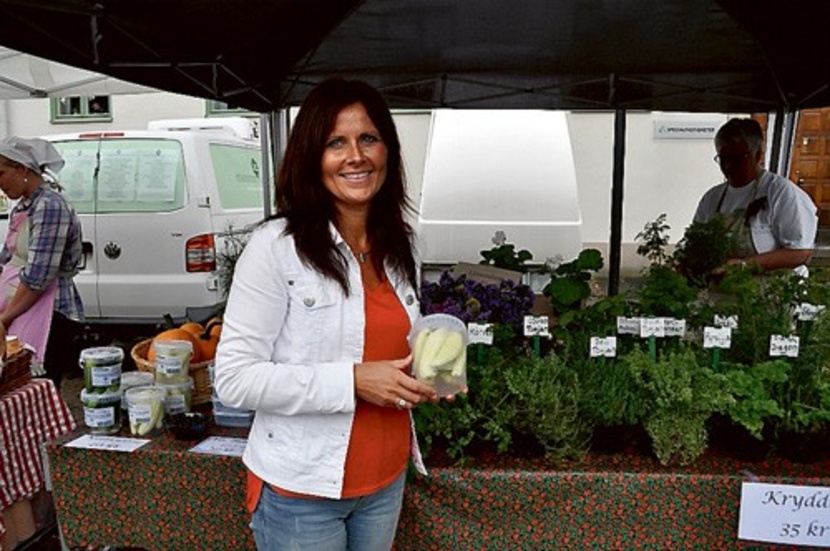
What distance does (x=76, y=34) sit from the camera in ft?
8.77

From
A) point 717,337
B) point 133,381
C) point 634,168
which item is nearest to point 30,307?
point 133,381

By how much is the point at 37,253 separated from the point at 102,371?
50.9 inches

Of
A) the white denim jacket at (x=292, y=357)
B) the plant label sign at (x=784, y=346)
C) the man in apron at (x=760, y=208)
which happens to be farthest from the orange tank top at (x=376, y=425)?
the man in apron at (x=760, y=208)

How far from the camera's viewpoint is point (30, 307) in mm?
3070

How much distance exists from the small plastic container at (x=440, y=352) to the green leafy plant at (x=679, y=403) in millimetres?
700

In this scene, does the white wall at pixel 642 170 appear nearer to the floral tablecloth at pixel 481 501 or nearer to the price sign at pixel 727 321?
the price sign at pixel 727 321

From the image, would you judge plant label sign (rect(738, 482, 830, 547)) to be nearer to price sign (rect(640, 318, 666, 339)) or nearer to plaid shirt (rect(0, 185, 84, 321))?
price sign (rect(640, 318, 666, 339))

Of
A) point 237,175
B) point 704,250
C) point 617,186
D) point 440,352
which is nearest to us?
point 440,352

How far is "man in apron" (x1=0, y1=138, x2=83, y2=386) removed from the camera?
3.00 m

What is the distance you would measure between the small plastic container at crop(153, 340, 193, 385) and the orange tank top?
2.46 feet

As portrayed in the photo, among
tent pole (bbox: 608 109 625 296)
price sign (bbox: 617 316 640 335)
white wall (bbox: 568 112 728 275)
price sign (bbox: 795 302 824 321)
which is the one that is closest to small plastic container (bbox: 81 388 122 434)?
price sign (bbox: 617 316 640 335)

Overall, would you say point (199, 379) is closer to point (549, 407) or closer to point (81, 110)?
point (549, 407)

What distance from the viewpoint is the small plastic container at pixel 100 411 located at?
6.52 feet

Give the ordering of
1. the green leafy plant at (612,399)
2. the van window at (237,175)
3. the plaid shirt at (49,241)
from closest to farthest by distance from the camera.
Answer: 1. the green leafy plant at (612,399)
2. the plaid shirt at (49,241)
3. the van window at (237,175)
